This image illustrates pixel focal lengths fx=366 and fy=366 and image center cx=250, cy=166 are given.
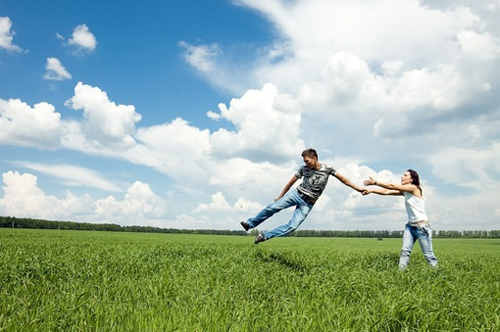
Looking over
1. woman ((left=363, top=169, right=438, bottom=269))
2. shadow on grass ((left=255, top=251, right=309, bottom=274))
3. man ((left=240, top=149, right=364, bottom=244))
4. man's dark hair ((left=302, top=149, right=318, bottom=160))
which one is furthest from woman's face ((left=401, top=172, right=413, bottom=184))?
shadow on grass ((left=255, top=251, right=309, bottom=274))

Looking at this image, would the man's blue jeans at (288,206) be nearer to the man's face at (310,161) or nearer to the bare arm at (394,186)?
the man's face at (310,161)

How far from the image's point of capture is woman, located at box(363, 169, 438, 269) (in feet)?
32.5

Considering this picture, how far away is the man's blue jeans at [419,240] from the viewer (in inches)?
389

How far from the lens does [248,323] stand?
475 cm

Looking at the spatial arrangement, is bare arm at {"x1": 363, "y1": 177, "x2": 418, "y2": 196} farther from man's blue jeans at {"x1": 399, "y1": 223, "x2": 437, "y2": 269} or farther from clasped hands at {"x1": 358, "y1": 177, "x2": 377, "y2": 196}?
man's blue jeans at {"x1": 399, "y1": 223, "x2": 437, "y2": 269}

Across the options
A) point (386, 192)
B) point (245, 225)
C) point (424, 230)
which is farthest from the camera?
point (386, 192)

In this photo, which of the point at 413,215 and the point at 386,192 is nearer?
the point at 413,215

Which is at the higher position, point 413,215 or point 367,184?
point 367,184

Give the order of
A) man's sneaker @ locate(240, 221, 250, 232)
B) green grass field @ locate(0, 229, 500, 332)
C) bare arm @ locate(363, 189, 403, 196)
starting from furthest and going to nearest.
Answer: bare arm @ locate(363, 189, 403, 196)
man's sneaker @ locate(240, 221, 250, 232)
green grass field @ locate(0, 229, 500, 332)

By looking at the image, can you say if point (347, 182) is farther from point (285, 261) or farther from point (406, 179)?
point (285, 261)

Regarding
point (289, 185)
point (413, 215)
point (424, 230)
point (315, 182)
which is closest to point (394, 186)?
point (413, 215)

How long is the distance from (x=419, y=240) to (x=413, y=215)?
2.35ft

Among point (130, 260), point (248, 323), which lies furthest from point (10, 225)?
point (248, 323)

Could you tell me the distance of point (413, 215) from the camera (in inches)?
394
